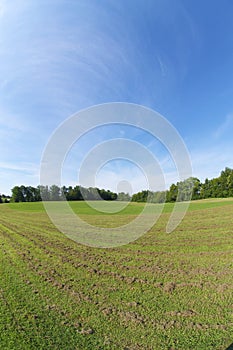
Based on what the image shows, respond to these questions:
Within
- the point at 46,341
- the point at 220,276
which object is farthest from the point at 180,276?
the point at 46,341

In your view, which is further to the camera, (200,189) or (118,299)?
(200,189)

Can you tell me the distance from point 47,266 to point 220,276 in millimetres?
5287

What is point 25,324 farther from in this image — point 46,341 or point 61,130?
point 61,130

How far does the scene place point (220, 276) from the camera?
5359 mm

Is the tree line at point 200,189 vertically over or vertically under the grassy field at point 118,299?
over

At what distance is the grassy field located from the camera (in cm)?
317

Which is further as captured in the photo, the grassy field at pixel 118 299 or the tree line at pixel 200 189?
the tree line at pixel 200 189

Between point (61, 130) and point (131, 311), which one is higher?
point (61, 130)

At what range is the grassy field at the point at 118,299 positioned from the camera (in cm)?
317

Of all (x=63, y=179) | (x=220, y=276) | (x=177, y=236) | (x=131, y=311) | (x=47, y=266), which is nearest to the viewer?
(x=131, y=311)

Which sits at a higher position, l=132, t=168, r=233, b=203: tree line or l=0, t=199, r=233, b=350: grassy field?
l=132, t=168, r=233, b=203: tree line

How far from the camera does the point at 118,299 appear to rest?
14.4 feet

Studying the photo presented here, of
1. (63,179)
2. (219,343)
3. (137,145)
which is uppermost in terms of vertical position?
(137,145)

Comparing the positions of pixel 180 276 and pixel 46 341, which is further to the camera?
pixel 180 276
